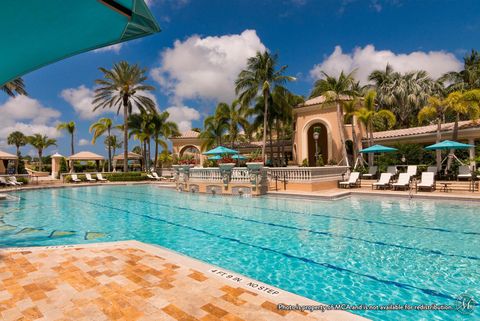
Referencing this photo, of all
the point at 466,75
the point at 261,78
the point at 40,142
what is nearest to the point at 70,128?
the point at 40,142

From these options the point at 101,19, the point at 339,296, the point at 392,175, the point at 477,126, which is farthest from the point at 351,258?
the point at 477,126

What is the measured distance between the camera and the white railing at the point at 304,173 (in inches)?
655

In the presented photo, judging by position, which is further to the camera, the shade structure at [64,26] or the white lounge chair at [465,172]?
the white lounge chair at [465,172]

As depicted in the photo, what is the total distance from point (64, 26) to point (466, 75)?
148 feet

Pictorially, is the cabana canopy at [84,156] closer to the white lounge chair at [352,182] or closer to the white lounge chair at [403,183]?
the white lounge chair at [352,182]

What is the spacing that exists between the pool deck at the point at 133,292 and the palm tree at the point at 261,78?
20706 mm

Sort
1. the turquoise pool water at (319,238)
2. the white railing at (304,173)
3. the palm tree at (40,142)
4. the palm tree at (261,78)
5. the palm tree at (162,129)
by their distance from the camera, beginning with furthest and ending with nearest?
the palm tree at (40,142)
the palm tree at (162,129)
the palm tree at (261,78)
the white railing at (304,173)
the turquoise pool water at (319,238)

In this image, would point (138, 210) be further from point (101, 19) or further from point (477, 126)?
point (477, 126)

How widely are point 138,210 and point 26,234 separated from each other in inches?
200

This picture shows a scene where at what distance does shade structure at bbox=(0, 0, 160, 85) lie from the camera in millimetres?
2062

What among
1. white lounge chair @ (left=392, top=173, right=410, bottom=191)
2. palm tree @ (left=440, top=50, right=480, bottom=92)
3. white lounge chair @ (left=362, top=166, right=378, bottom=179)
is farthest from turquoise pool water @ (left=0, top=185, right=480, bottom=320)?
palm tree @ (left=440, top=50, right=480, bottom=92)

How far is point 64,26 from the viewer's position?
7.57ft

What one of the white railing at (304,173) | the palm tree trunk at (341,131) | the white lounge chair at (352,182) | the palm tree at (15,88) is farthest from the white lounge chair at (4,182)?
the palm tree trunk at (341,131)

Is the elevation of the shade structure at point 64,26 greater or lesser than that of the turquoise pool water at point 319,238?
greater
